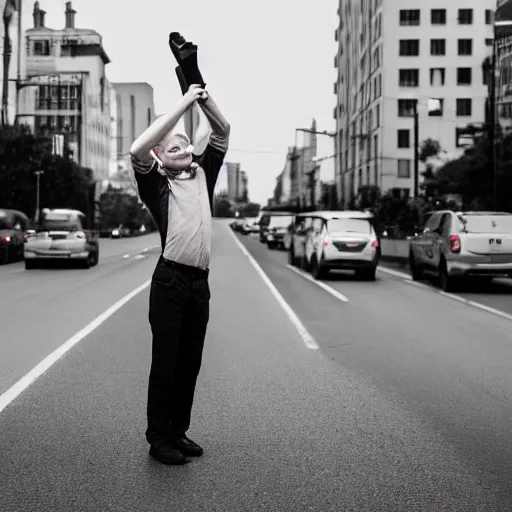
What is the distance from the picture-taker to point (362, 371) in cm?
818

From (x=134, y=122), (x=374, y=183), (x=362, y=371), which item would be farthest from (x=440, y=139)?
(x=134, y=122)

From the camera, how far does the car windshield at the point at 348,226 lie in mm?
22859

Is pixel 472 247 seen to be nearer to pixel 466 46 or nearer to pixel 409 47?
pixel 409 47

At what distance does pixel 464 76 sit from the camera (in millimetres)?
82562

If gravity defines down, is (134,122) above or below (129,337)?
above

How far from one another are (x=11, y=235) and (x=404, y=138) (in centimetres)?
5656

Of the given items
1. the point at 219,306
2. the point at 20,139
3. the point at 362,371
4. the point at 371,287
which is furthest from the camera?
the point at 20,139

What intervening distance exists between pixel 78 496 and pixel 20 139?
5863 centimetres

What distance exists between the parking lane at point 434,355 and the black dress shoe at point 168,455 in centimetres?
165

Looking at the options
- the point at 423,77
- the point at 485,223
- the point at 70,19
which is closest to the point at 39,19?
the point at 70,19

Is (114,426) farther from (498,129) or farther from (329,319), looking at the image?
(498,129)

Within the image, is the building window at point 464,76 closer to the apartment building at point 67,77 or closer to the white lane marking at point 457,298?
the apartment building at point 67,77

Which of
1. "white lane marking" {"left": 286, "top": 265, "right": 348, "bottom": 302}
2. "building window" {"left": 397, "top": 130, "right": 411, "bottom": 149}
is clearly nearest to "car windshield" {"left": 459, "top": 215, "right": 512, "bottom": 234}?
"white lane marking" {"left": 286, "top": 265, "right": 348, "bottom": 302}

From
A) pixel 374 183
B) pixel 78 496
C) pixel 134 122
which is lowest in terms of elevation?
pixel 78 496
